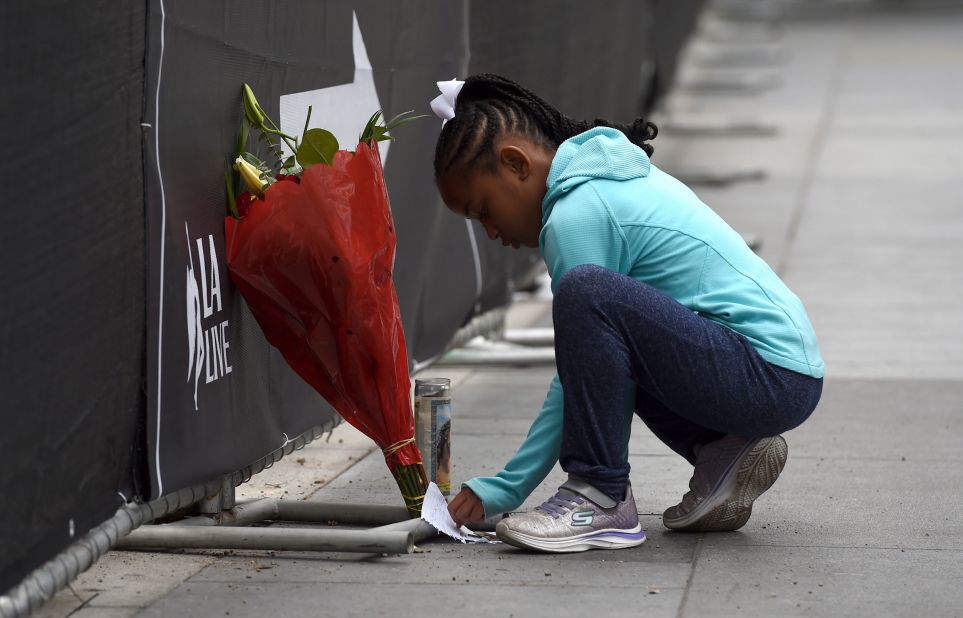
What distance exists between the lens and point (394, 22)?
451cm

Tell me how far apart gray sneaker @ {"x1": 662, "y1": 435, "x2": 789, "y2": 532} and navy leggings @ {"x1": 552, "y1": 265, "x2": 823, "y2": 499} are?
0.08 meters

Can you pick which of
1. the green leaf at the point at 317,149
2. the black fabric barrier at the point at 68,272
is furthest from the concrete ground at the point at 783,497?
the green leaf at the point at 317,149

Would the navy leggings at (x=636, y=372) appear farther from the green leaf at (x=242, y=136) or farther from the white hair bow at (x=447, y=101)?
the green leaf at (x=242, y=136)

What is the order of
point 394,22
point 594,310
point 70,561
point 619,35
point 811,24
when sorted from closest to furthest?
point 70,561 < point 594,310 < point 394,22 < point 619,35 < point 811,24

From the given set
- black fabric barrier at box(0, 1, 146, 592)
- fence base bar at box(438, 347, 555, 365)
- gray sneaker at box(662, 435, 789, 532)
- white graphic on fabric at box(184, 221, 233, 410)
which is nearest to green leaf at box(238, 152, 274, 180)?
white graphic on fabric at box(184, 221, 233, 410)

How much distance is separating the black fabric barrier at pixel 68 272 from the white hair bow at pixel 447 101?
77 centimetres

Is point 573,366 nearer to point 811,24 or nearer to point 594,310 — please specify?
point 594,310

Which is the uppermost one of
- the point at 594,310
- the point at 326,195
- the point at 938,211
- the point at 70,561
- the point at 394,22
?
the point at 394,22

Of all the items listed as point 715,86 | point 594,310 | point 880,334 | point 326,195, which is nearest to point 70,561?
point 326,195

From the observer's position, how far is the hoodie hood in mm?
3387

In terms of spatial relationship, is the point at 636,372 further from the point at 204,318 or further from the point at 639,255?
the point at 204,318

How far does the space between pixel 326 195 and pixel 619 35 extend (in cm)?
591

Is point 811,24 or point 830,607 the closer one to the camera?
point 830,607

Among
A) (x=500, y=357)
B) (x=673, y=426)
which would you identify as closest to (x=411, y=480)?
(x=673, y=426)
